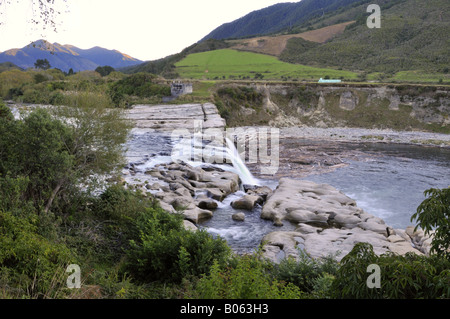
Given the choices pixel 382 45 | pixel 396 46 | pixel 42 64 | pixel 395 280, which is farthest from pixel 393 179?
pixel 42 64

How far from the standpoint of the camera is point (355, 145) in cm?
3778

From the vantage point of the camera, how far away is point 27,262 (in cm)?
681

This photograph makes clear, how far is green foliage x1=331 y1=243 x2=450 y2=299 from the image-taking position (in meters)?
4.12

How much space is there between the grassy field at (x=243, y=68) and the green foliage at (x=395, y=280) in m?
61.2

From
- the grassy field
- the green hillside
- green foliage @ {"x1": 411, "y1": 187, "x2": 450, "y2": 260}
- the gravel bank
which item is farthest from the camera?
the green hillside

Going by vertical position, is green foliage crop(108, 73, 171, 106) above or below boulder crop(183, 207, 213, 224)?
above

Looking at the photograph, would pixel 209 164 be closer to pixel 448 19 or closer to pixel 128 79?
pixel 128 79

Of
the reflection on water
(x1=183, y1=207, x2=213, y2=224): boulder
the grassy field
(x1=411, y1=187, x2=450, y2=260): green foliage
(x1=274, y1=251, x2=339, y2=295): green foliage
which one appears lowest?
the reflection on water

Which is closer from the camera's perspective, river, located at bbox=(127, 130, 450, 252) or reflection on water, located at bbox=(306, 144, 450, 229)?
river, located at bbox=(127, 130, 450, 252)

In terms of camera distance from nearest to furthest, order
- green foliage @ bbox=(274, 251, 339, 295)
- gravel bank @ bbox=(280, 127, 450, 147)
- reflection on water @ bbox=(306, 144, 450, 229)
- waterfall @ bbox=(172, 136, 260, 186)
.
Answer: green foliage @ bbox=(274, 251, 339, 295), reflection on water @ bbox=(306, 144, 450, 229), waterfall @ bbox=(172, 136, 260, 186), gravel bank @ bbox=(280, 127, 450, 147)

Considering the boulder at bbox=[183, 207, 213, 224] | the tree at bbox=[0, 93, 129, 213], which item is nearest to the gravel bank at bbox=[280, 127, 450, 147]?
the boulder at bbox=[183, 207, 213, 224]

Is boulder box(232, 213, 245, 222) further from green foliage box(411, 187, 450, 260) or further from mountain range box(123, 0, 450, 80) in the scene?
mountain range box(123, 0, 450, 80)

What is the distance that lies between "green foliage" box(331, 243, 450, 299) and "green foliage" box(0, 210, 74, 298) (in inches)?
183

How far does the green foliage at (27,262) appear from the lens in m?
6.17
